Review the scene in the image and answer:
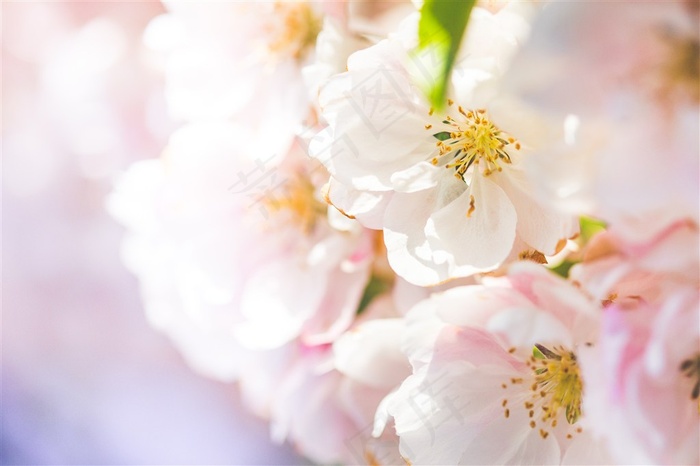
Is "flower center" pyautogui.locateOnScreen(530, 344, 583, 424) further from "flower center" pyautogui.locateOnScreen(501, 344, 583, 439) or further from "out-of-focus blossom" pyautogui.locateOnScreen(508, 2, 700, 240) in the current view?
"out-of-focus blossom" pyautogui.locateOnScreen(508, 2, 700, 240)

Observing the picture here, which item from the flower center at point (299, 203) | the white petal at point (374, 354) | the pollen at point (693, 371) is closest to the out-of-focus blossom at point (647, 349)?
the pollen at point (693, 371)

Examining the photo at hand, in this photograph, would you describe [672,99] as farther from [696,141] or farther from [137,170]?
[137,170]

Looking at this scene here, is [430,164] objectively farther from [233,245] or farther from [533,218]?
[233,245]

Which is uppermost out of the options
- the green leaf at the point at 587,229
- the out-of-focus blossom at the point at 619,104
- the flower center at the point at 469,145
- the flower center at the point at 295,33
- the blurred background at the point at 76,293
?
the out-of-focus blossom at the point at 619,104

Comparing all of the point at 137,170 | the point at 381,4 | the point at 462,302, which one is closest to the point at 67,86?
the point at 137,170

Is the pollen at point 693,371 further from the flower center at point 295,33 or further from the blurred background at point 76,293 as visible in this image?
the blurred background at point 76,293

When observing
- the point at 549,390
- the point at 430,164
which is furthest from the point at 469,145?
the point at 549,390
